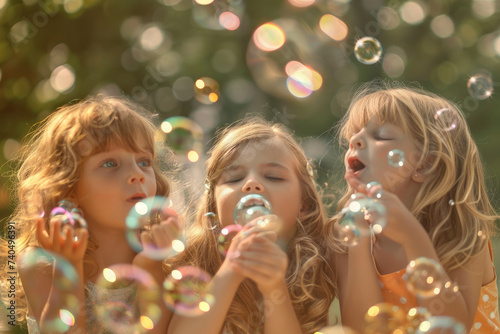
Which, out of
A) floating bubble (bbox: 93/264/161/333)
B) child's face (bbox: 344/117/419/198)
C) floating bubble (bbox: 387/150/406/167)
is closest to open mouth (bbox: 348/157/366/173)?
child's face (bbox: 344/117/419/198)

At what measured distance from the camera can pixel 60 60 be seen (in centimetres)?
487

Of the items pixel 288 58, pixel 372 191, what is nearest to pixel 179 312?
pixel 372 191

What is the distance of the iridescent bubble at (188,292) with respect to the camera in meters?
2.07

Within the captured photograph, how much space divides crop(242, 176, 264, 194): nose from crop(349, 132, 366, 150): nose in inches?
14.8

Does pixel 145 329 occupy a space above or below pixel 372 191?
below

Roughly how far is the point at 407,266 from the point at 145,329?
0.92 meters

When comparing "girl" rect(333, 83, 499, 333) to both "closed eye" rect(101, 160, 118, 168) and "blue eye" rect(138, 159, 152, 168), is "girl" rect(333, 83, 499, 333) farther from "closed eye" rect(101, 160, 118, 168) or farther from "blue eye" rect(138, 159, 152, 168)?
"closed eye" rect(101, 160, 118, 168)

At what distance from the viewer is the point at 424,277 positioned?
2000 millimetres

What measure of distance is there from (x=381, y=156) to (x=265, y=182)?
410mm

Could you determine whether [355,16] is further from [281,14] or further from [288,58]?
[288,58]

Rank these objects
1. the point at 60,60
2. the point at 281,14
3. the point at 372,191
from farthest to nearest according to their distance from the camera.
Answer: the point at 281,14 → the point at 60,60 → the point at 372,191

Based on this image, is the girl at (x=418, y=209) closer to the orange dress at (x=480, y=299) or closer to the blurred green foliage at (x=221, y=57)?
the orange dress at (x=480, y=299)

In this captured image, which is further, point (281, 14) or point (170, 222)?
point (281, 14)

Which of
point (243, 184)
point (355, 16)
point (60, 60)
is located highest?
point (243, 184)
